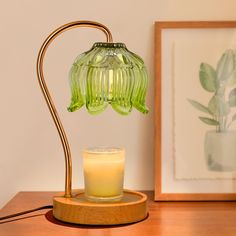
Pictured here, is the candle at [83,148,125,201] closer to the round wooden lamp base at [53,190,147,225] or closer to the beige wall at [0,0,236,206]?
the round wooden lamp base at [53,190,147,225]

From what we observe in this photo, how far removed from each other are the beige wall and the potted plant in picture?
0.14 m

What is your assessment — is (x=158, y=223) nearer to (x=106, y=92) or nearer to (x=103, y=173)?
(x=103, y=173)

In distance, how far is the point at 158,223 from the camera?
41.1 inches

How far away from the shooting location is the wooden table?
0.98 meters

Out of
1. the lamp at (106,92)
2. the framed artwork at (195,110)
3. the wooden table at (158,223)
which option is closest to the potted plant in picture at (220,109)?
the framed artwork at (195,110)

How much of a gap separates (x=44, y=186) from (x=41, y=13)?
0.46 m

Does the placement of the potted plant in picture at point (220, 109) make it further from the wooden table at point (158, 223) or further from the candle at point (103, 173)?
the candle at point (103, 173)

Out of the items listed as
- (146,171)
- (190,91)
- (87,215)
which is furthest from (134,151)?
(87,215)

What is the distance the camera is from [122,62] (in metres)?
1.04

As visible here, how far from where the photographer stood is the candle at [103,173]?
1.06 meters

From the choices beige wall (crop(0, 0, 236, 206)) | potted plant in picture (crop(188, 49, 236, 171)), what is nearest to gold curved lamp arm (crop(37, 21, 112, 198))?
beige wall (crop(0, 0, 236, 206))

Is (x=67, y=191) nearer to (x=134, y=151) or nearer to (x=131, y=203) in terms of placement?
(x=131, y=203)

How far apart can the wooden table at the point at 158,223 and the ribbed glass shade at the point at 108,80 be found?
9.5 inches

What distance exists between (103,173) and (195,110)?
12.8 inches
